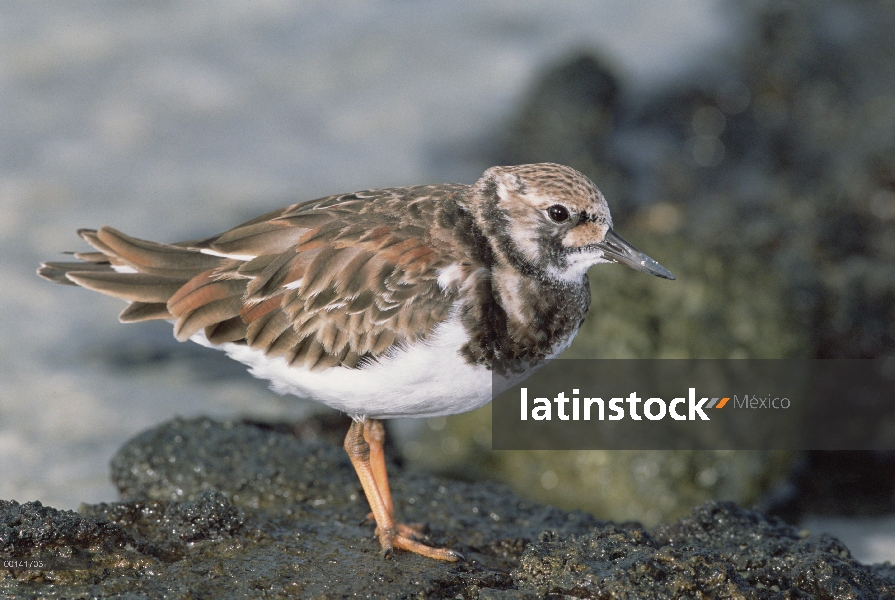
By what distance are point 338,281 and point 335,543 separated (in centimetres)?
116

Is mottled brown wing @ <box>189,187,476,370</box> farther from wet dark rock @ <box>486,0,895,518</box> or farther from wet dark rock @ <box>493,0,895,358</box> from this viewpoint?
wet dark rock @ <box>493,0,895,358</box>

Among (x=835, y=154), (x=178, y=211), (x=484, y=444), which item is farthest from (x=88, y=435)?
(x=835, y=154)

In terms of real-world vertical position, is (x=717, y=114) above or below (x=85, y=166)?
above

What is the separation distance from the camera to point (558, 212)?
4.01 m


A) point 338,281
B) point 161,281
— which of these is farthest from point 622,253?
point 161,281

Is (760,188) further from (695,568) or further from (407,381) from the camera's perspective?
(695,568)

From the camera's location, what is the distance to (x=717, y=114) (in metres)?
10.8

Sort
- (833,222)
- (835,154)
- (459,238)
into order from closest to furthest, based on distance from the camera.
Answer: (459,238), (833,222), (835,154)

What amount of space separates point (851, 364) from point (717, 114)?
4.48 meters

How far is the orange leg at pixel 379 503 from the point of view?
414cm

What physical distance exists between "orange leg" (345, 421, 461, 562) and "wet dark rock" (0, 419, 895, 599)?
97 millimetres

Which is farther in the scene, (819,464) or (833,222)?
(833,222)

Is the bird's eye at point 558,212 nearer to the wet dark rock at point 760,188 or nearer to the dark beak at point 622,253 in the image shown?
the dark beak at point 622,253

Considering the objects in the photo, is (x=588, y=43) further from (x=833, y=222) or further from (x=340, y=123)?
(x=833, y=222)
